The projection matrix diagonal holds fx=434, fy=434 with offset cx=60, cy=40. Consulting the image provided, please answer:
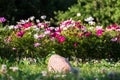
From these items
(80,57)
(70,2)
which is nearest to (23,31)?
(80,57)

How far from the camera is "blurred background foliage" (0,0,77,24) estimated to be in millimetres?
16906

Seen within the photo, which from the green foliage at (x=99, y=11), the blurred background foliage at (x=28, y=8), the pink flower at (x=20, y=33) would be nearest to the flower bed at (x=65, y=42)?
the pink flower at (x=20, y=33)

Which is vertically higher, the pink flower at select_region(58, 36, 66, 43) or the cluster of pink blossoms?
the cluster of pink blossoms

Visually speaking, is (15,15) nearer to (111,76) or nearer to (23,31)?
(23,31)

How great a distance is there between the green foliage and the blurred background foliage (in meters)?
1.93

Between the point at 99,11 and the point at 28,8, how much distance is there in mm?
3420

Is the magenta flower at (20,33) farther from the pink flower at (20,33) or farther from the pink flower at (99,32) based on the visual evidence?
the pink flower at (99,32)

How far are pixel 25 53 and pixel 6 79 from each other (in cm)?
519

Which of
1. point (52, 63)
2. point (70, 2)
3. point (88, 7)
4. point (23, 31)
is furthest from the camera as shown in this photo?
point (70, 2)

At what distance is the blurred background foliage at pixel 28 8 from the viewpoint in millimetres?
16906

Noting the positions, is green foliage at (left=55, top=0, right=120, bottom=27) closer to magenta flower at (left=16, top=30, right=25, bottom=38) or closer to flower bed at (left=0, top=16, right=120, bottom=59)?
flower bed at (left=0, top=16, right=120, bottom=59)

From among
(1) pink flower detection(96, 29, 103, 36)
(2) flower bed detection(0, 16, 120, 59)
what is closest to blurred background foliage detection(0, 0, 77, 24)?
(2) flower bed detection(0, 16, 120, 59)

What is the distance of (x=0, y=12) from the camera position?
16.9 m

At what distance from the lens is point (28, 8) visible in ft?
59.0
